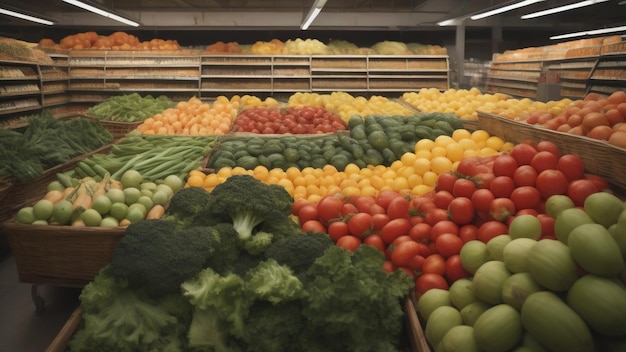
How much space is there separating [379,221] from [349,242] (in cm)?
20

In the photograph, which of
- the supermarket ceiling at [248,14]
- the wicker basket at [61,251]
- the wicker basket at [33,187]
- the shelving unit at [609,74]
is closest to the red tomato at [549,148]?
the wicker basket at [61,251]

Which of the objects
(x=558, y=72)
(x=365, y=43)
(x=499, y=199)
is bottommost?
(x=499, y=199)

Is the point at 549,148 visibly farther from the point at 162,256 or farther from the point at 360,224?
the point at 162,256

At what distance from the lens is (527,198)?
2121 mm

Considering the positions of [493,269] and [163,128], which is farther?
[163,128]

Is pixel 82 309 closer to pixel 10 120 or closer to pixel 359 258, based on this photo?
pixel 359 258

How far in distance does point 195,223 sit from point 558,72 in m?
10.8

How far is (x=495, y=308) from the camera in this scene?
1563 millimetres

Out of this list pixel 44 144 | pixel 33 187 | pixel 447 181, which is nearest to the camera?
pixel 447 181

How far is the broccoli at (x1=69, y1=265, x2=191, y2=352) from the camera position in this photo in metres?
1.92

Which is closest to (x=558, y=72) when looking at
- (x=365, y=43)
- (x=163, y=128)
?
(x=365, y=43)

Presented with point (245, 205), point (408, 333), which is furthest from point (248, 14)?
point (408, 333)

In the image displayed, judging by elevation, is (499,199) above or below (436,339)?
above

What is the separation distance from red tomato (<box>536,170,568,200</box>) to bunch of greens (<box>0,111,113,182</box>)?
390 centimetres
